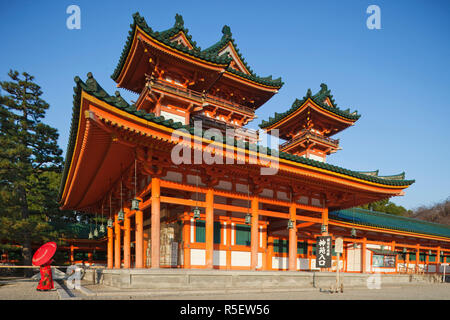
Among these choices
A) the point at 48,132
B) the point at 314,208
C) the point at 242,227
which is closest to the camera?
the point at 242,227

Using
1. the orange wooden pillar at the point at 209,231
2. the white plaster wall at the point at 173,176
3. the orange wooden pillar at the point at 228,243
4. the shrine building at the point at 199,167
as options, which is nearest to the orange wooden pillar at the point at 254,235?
the shrine building at the point at 199,167

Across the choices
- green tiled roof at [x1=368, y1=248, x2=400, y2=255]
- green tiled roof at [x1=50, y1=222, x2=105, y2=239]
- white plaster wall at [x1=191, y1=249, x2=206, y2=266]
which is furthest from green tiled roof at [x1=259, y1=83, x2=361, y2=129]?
green tiled roof at [x1=50, y1=222, x2=105, y2=239]

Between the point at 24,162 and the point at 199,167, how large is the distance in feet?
59.7

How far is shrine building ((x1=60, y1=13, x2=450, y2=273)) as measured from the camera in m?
11.1

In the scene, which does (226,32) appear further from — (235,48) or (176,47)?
(176,47)

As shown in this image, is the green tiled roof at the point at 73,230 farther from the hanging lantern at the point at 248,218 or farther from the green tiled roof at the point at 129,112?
the hanging lantern at the point at 248,218

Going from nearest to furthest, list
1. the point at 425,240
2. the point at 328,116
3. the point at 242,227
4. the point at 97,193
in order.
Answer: the point at 242,227 < the point at 97,193 < the point at 328,116 < the point at 425,240

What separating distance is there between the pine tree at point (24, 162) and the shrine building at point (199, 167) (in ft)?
13.7

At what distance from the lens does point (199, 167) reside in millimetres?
13336

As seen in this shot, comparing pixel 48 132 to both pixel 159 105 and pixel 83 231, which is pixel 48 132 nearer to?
pixel 83 231

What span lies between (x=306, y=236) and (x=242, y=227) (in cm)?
752

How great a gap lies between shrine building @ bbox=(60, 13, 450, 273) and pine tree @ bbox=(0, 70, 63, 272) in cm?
417
